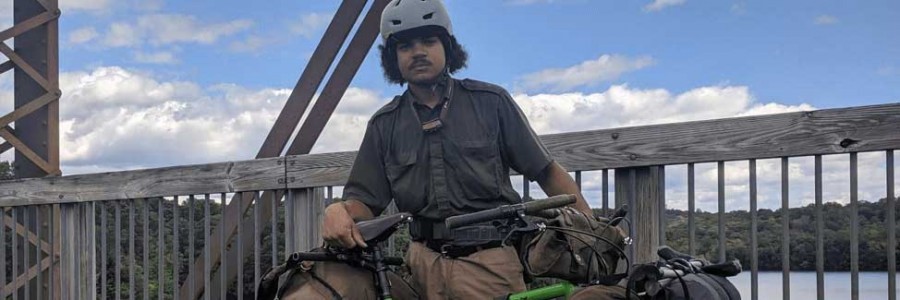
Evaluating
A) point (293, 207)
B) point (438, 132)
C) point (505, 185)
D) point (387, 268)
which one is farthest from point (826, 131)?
point (293, 207)

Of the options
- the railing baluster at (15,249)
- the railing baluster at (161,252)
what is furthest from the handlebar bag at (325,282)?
the railing baluster at (15,249)

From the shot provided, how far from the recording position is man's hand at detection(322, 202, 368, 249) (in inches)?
96.3

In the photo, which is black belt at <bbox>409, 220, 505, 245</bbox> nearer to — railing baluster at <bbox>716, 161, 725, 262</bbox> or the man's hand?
the man's hand

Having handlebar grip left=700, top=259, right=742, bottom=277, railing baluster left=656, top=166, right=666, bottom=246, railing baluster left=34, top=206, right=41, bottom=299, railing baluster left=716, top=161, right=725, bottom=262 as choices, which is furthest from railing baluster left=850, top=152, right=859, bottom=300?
railing baluster left=34, top=206, right=41, bottom=299

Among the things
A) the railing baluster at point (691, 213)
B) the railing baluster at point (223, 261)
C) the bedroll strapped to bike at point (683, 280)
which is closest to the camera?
the bedroll strapped to bike at point (683, 280)

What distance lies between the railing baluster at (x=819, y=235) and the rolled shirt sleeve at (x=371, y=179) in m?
1.38

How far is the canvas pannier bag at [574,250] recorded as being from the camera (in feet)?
7.30

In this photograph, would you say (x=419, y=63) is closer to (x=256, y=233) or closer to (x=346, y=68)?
(x=256, y=233)

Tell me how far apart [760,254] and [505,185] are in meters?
0.93

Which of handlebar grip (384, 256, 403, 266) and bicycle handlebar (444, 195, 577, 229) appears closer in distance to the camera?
bicycle handlebar (444, 195, 577, 229)

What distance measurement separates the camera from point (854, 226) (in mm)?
2746

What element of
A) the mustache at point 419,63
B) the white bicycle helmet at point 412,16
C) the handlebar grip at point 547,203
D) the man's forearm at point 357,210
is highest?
the white bicycle helmet at point 412,16

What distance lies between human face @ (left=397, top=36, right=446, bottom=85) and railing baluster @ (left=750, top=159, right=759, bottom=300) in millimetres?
1091

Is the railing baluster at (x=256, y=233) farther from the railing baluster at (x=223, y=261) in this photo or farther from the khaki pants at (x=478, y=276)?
the khaki pants at (x=478, y=276)
